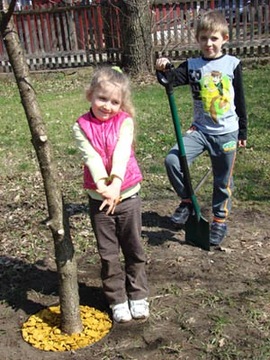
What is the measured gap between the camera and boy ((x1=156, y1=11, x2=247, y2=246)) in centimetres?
376

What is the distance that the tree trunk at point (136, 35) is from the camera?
1055 cm

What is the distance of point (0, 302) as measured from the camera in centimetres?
345

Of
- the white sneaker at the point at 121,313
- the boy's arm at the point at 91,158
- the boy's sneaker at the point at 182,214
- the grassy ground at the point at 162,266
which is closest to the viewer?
the boy's arm at the point at 91,158

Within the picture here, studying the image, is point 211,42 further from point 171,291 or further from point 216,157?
point 171,291

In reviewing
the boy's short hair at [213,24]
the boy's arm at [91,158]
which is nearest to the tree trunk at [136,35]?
the boy's short hair at [213,24]

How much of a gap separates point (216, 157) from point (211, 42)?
816 millimetres

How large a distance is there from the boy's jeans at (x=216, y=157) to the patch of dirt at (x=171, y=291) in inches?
15.7

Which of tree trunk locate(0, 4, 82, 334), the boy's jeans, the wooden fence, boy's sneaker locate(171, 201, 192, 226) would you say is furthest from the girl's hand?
the wooden fence

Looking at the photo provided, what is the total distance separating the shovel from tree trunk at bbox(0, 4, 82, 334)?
1224 mm

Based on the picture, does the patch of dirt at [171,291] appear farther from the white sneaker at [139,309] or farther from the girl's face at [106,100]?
the girl's face at [106,100]

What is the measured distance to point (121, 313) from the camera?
10.2ft

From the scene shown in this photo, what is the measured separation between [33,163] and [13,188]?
0.79m

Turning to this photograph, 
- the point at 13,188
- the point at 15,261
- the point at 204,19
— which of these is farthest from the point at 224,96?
the point at 13,188

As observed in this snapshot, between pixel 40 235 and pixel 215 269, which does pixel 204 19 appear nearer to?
pixel 215 269
